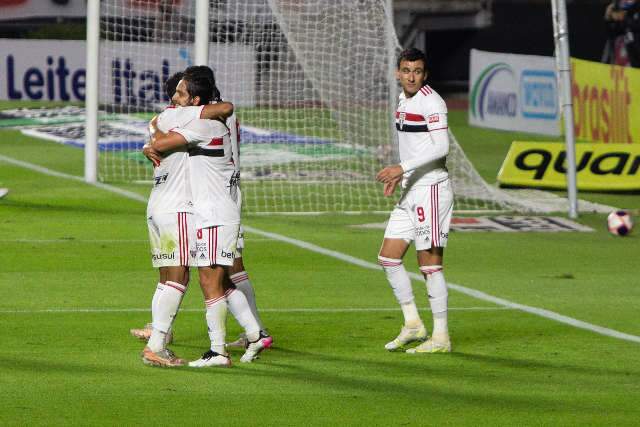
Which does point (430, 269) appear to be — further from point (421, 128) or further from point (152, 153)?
point (152, 153)

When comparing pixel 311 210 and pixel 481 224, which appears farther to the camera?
pixel 311 210

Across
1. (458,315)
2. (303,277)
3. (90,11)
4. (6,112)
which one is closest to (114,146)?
(90,11)

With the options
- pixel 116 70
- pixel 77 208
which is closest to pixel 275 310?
pixel 77 208

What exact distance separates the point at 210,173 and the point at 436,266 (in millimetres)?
1586

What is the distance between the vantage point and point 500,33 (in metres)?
36.5

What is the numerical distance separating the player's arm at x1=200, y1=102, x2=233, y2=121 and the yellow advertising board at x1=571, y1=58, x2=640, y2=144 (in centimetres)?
1487

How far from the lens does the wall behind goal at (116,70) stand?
21250mm

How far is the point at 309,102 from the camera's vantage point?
20234mm

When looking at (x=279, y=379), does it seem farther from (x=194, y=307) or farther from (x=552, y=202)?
(x=552, y=202)

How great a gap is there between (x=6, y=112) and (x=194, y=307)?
19710 mm

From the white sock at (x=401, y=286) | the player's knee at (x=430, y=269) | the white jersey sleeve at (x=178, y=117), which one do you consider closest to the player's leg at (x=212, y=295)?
the white jersey sleeve at (x=178, y=117)

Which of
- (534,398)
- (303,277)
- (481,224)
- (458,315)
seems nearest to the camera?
(534,398)

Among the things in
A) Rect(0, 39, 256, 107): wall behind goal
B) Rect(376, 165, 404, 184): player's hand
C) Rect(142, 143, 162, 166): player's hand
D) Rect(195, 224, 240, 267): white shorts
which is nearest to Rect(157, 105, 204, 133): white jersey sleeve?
Rect(142, 143, 162, 166): player's hand

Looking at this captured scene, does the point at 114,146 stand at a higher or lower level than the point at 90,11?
lower
